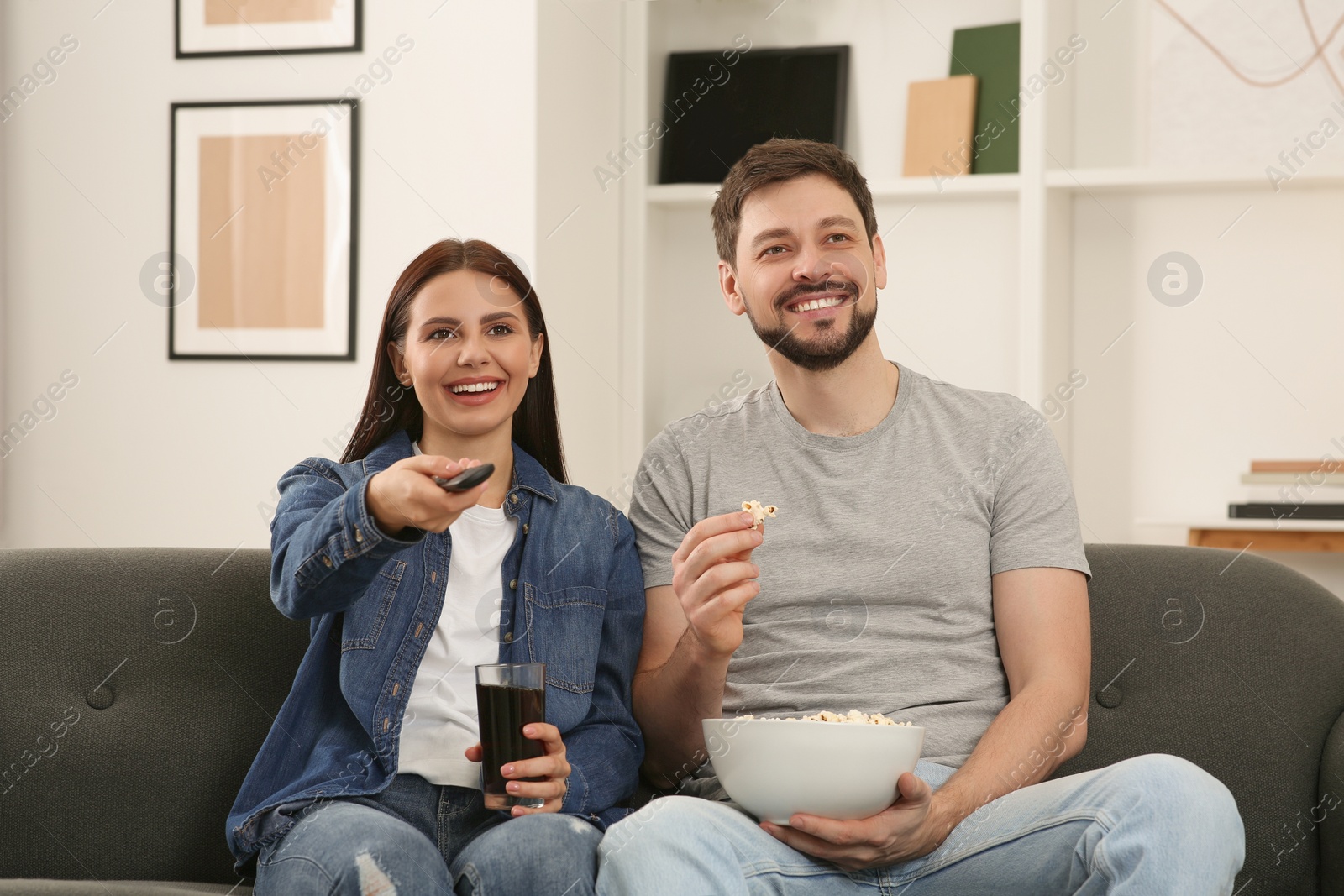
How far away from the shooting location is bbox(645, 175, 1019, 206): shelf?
2.94 meters

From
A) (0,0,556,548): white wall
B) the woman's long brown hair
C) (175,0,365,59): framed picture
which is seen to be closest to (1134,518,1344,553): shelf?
(0,0,556,548): white wall

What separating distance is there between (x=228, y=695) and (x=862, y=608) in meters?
0.87

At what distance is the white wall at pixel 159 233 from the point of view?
278 cm

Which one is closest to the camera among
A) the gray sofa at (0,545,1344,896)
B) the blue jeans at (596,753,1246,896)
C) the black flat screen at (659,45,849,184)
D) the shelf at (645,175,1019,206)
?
the blue jeans at (596,753,1246,896)

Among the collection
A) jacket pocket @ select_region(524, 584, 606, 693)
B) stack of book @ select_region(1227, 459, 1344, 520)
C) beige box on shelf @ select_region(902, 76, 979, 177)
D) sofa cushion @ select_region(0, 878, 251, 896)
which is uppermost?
beige box on shelf @ select_region(902, 76, 979, 177)

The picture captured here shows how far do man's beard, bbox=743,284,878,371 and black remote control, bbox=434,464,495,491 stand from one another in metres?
0.63

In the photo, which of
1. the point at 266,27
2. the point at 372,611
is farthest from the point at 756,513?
the point at 266,27

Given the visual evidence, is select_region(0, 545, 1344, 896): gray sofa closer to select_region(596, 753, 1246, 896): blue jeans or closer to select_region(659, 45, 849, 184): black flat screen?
select_region(596, 753, 1246, 896): blue jeans

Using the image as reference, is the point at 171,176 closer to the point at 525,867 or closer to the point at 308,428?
the point at 308,428

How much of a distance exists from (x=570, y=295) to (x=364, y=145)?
0.55 meters

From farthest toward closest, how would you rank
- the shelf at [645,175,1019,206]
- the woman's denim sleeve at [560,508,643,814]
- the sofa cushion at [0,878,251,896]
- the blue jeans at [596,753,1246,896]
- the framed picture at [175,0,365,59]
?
the shelf at [645,175,1019,206] < the framed picture at [175,0,365,59] < the woman's denim sleeve at [560,508,643,814] < the sofa cushion at [0,878,251,896] < the blue jeans at [596,753,1246,896]

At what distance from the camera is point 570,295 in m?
2.85

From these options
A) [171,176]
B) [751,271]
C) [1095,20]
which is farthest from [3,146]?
[1095,20]

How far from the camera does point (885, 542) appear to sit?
1.71 metres
